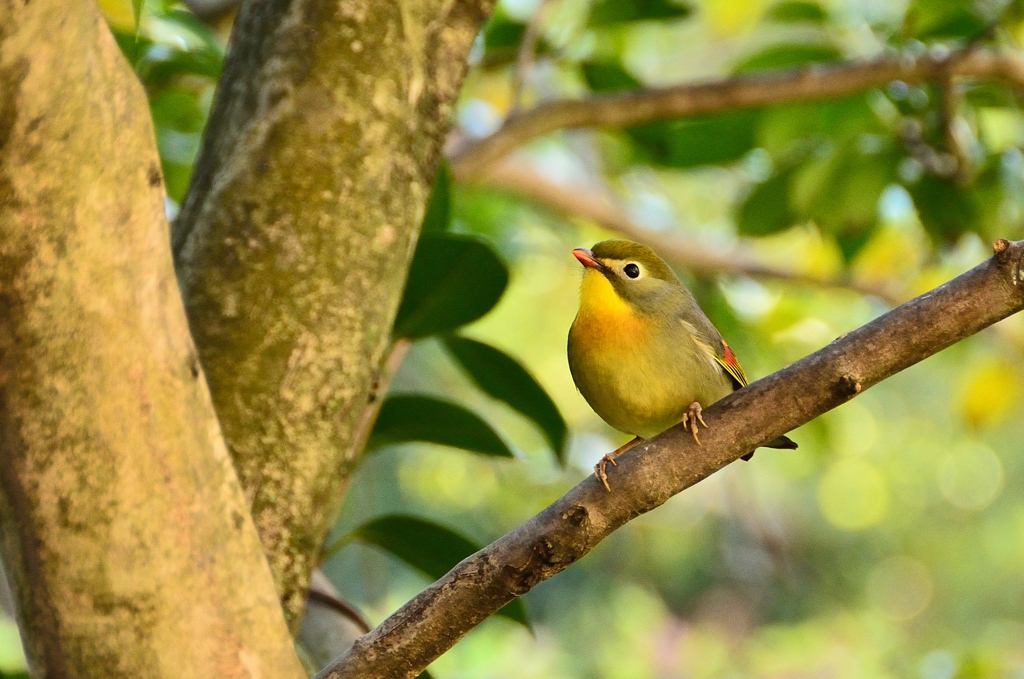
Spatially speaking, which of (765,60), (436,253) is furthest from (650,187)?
(436,253)

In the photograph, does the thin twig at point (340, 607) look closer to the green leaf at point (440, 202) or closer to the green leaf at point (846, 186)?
the green leaf at point (440, 202)

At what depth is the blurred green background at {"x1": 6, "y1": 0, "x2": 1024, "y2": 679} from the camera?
313 cm

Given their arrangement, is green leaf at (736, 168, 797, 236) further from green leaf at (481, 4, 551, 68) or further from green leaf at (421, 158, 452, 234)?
green leaf at (421, 158, 452, 234)

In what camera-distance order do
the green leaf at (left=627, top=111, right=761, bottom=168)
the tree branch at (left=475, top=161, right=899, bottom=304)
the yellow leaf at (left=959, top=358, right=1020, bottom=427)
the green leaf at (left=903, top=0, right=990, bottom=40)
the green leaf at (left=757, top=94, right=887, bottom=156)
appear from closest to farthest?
the green leaf at (left=903, top=0, right=990, bottom=40) → the green leaf at (left=757, top=94, right=887, bottom=156) → the green leaf at (left=627, top=111, right=761, bottom=168) → the yellow leaf at (left=959, top=358, right=1020, bottom=427) → the tree branch at (left=475, top=161, right=899, bottom=304)

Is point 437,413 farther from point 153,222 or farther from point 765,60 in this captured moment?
point 765,60

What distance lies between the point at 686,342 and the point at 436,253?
0.60 metres

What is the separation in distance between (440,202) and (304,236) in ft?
2.63

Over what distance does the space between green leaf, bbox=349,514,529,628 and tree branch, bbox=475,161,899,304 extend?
231cm

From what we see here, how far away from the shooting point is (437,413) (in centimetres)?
227

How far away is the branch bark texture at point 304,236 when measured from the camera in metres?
1.60

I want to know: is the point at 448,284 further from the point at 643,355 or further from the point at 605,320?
the point at 643,355

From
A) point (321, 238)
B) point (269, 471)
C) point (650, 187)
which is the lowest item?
point (650, 187)

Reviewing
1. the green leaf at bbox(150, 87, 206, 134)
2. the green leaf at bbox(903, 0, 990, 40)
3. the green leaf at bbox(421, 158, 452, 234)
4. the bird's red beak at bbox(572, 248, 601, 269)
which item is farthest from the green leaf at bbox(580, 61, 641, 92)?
the green leaf at bbox(150, 87, 206, 134)

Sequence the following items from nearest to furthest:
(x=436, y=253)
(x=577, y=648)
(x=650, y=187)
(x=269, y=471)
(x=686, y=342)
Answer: (x=269, y=471)
(x=686, y=342)
(x=436, y=253)
(x=650, y=187)
(x=577, y=648)
